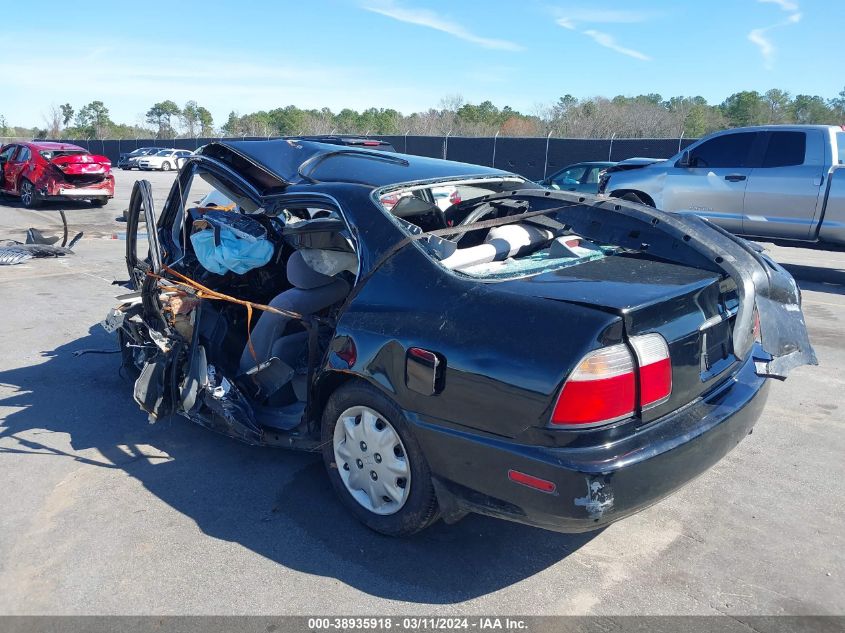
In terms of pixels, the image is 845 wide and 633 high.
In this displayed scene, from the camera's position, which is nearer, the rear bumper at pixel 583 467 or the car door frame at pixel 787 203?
the rear bumper at pixel 583 467

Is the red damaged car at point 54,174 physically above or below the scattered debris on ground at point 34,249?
above

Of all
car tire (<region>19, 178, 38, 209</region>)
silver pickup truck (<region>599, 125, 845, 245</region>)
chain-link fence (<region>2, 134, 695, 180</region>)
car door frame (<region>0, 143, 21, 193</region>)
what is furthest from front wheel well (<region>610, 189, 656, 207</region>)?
car door frame (<region>0, 143, 21, 193</region>)

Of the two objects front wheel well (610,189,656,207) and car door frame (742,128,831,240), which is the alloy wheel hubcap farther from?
front wheel well (610,189,656,207)

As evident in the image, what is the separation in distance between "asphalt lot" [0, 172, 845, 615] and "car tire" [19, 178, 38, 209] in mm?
14368

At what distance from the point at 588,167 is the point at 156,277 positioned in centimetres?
1266

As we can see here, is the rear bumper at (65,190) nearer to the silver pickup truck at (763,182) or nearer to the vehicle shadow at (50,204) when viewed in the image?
the vehicle shadow at (50,204)

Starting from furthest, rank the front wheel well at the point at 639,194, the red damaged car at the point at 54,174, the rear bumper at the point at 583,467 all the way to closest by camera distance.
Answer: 1. the red damaged car at the point at 54,174
2. the front wheel well at the point at 639,194
3. the rear bumper at the point at 583,467

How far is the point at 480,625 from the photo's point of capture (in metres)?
2.64

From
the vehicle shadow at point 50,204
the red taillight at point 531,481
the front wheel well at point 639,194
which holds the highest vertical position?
the front wheel well at point 639,194

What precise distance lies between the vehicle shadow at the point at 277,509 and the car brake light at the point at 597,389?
885 millimetres

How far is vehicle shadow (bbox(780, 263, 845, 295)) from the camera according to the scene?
8766 millimetres

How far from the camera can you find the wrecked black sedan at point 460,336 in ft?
8.29

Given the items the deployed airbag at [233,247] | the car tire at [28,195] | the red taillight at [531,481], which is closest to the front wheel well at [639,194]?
the deployed airbag at [233,247]

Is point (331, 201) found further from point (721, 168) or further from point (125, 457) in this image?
point (721, 168)
